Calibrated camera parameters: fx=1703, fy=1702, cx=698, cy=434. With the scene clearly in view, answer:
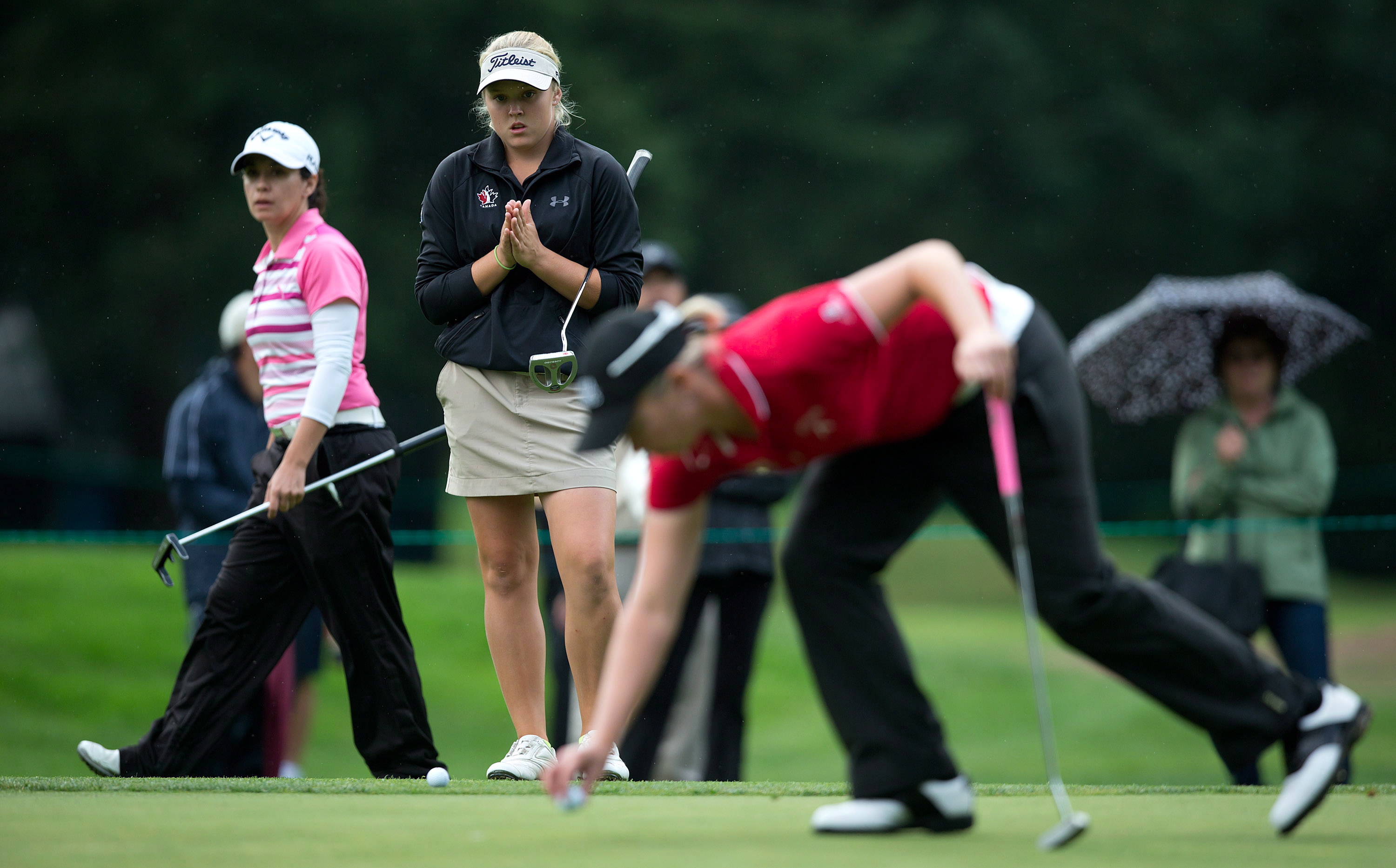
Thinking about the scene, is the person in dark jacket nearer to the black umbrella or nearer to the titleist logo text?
the titleist logo text

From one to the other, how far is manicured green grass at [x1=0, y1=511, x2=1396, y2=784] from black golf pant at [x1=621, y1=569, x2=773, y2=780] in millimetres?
3350

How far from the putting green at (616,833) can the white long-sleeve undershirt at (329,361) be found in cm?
115

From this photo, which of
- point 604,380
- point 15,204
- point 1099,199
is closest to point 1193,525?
point 604,380

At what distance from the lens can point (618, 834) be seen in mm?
3520

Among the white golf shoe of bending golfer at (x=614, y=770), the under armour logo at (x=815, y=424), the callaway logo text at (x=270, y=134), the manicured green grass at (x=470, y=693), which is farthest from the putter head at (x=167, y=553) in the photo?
the manicured green grass at (x=470, y=693)

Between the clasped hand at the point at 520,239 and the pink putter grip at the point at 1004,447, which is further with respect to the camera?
the clasped hand at the point at 520,239

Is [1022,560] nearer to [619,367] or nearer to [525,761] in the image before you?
[619,367]

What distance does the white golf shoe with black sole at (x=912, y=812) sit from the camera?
11.8 feet

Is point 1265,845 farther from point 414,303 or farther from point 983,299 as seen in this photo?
point 414,303

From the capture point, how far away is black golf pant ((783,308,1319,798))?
353 centimetres

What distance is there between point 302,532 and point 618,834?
6.13 ft

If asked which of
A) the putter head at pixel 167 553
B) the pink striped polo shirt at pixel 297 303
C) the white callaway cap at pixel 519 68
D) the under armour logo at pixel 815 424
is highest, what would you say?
the white callaway cap at pixel 519 68

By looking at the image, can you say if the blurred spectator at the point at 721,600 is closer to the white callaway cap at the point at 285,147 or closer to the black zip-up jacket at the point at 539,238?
the black zip-up jacket at the point at 539,238

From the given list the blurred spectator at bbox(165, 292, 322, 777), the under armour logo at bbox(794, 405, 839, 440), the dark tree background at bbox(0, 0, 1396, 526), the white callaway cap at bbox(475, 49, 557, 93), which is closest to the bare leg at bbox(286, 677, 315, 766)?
the blurred spectator at bbox(165, 292, 322, 777)
